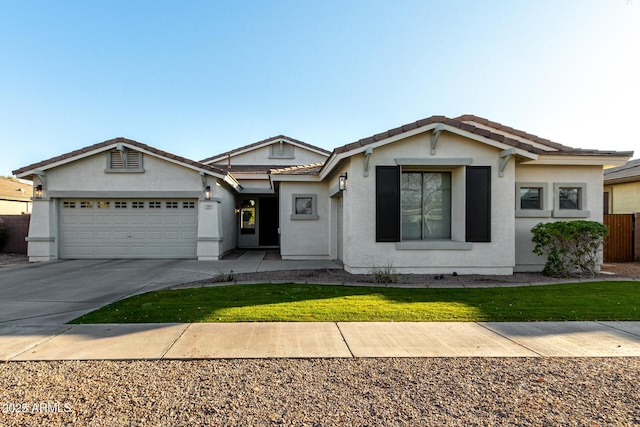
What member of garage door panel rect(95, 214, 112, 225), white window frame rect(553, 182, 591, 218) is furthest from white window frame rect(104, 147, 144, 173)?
white window frame rect(553, 182, 591, 218)

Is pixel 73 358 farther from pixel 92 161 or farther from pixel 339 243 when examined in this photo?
pixel 92 161

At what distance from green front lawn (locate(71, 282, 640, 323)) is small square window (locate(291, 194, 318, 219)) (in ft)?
Answer: 16.5

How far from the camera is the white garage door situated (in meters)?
12.9

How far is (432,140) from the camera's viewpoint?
9141mm

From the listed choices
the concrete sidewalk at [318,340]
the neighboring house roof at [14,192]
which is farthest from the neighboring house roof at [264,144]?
the concrete sidewalk at [318,340]

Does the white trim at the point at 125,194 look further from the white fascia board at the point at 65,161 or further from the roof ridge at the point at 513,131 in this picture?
the roof ridge at the point at 513,131

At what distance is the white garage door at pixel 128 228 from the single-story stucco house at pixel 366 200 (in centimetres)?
4

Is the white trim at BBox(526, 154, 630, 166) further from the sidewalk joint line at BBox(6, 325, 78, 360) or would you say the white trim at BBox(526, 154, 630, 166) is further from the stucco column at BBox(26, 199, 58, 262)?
the stucco column at BBox(26, 199, 58, 262)

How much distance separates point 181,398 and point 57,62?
52.2ft

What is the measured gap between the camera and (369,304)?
20.6ft

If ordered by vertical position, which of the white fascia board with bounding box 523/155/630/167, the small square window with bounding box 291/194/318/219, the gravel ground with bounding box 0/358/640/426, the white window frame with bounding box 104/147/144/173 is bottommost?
the gravel ground with bounding box 0/358/640/426

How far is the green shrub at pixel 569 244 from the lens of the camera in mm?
8969

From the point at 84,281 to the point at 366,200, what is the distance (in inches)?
307

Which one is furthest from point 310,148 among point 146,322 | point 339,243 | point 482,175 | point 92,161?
point 146,322
